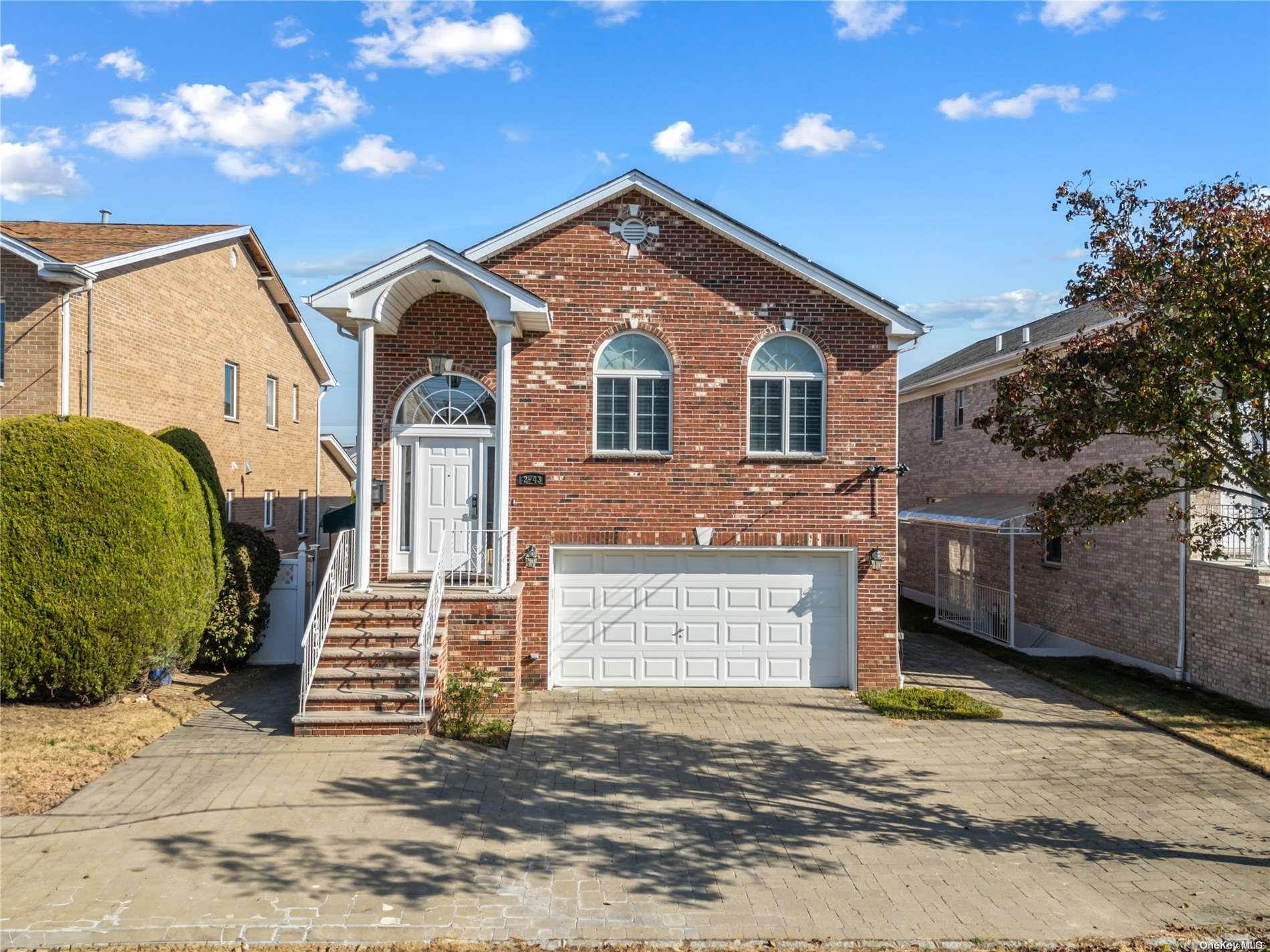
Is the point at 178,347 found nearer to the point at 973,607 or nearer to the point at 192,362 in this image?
the point at 192,362

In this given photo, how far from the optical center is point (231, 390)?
1891 centimetres

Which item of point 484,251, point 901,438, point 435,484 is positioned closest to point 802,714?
point 435,484

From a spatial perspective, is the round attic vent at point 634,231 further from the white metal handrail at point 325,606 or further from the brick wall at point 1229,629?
the brick wall at point 1229,629

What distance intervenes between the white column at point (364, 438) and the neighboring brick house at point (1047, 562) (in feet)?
29.7

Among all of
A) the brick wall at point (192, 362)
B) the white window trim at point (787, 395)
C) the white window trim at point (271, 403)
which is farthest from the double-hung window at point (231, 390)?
the white window trim at point (787, 395)

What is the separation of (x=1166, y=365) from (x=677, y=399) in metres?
6.32

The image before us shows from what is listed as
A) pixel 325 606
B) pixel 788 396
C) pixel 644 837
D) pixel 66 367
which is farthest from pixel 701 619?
pixel 66 367

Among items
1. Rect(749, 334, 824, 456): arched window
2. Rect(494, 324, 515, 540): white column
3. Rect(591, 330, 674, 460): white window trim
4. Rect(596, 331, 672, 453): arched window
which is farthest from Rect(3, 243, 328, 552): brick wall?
Rect(749, 334, 824, 456): arched window

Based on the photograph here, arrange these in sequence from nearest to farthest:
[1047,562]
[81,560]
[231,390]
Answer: [81,560]
[1047,562]
[231,390]

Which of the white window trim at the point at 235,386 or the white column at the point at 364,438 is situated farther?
the white window trim at the point at 235,386

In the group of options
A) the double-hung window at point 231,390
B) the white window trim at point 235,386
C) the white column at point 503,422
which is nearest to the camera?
the white column at point 503,422

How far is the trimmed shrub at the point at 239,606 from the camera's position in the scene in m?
12.8

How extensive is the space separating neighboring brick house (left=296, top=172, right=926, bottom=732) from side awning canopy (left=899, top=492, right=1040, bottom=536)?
3.96m

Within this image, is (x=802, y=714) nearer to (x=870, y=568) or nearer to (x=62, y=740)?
(x=870, y=568)
